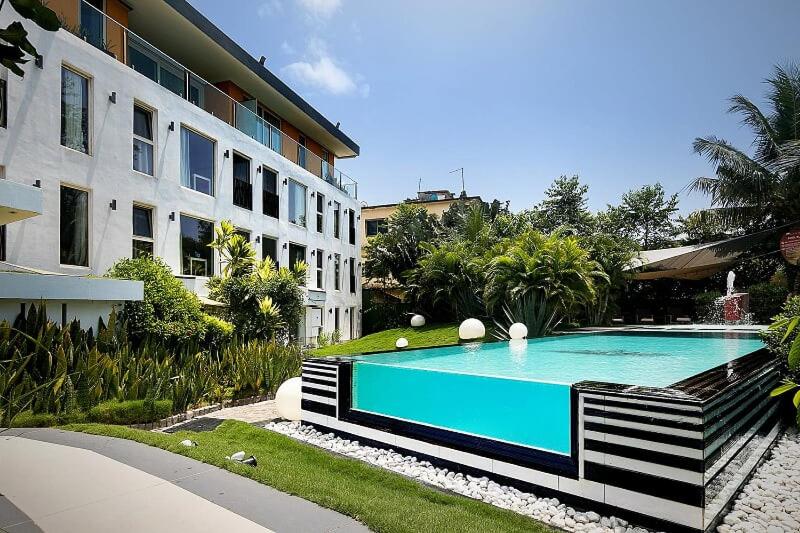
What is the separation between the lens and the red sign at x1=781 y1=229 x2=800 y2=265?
17953 mm

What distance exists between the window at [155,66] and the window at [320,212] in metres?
9.41

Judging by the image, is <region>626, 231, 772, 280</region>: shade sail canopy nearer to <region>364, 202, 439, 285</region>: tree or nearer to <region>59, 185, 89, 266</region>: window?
<region>364, 202, 439, 285</region>: tree

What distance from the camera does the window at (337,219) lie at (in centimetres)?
2523

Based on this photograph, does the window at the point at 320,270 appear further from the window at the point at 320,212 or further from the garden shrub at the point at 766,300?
the garden shrub at the point at 766,300

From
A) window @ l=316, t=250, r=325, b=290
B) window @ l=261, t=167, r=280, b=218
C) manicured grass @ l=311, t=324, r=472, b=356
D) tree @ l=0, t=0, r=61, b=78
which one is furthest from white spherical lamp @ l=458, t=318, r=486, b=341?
tree @ l=0, t=0, r=61, b=78

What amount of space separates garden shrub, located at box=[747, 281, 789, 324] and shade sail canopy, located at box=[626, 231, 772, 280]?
2208 mm

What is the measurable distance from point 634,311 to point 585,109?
11120 mm

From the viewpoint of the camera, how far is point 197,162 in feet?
51.2

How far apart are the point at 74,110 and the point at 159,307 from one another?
513 centimetres

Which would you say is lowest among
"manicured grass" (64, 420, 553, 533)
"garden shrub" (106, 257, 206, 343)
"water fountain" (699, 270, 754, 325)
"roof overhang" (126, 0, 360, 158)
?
"manicured grass" (64, 420, 553, 533)

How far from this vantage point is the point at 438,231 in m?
28.3

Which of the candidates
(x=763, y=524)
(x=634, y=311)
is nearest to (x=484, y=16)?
(x=763, y=524)

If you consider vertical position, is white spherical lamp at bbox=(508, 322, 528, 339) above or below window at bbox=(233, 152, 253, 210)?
below

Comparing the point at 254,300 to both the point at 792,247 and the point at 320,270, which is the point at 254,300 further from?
the point at 792,247
